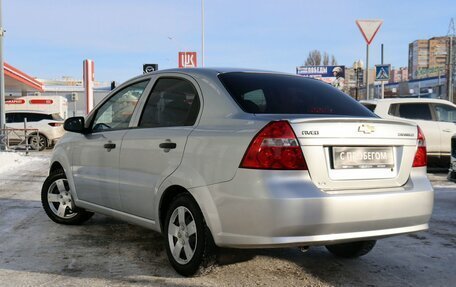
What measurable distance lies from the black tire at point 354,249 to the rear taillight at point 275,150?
1.50 m

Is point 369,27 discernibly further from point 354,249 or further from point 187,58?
point 354,249

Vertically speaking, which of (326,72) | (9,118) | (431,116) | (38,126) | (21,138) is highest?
(326,72)

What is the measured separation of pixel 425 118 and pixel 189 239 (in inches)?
358

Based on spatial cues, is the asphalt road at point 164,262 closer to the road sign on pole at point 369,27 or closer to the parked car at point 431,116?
the parked car at point 431,116

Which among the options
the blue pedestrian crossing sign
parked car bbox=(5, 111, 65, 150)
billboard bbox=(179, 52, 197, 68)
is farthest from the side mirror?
parked car bbox=(5, 111, 65, 150)

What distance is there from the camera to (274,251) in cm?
479

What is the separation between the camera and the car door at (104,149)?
15.8ft

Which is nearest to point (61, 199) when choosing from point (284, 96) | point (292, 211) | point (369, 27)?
point (284, 96)

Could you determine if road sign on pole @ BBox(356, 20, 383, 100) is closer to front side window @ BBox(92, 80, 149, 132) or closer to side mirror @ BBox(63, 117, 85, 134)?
front side window @ BBox(92, 80, 149, 132)

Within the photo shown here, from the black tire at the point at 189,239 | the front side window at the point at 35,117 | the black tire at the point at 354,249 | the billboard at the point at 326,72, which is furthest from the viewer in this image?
the billboard at the point at 326,72

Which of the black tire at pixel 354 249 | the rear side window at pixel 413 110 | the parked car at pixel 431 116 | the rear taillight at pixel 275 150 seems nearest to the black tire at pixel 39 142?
the parked car at pixel 431 116

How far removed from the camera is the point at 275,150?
3354 millimetres

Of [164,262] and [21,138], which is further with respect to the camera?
[21,138]

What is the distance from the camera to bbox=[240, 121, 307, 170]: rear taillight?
3340 millimetres
